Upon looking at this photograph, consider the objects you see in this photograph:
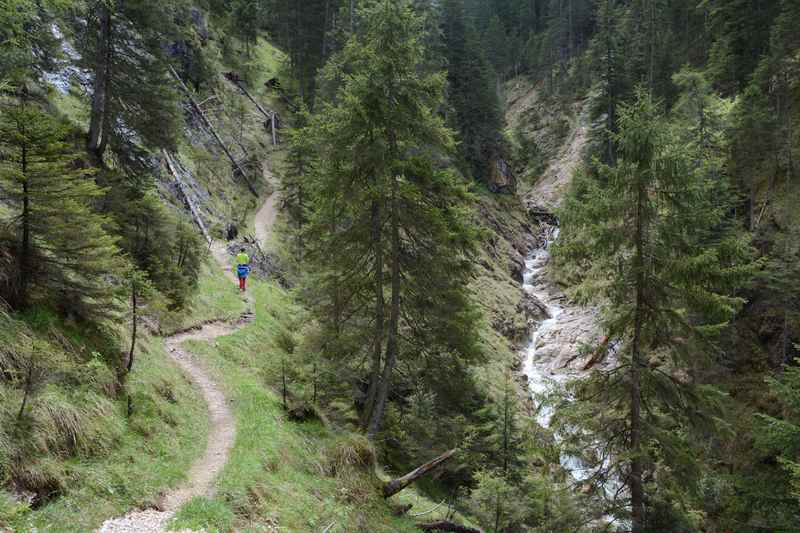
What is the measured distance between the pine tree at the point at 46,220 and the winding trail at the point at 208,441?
13.6 feet

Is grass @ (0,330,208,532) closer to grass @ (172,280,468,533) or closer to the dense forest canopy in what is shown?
the dense forest canopy

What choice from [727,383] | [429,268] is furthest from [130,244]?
[727,383]

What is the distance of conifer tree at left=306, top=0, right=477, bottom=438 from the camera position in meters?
13.7

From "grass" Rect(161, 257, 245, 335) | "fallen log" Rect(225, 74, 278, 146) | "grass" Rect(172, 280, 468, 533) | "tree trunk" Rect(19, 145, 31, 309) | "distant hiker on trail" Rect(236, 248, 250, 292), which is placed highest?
"fallen log" Rect(225, 74, 278, 146)

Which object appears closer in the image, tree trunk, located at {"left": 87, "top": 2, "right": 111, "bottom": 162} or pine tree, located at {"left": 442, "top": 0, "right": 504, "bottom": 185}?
tree trunk, located at {"left": 87, "top": 2, "right": 111, "bottom": 162}

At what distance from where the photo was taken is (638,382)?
36.3 ft

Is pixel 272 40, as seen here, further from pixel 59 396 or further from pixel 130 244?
pixel 59 396

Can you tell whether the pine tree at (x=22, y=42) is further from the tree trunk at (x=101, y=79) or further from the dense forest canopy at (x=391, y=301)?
the tree trunk at (x=101, y=79)

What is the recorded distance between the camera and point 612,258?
36.8ft

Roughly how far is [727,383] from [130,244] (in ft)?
87.2

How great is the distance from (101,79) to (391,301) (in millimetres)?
13265

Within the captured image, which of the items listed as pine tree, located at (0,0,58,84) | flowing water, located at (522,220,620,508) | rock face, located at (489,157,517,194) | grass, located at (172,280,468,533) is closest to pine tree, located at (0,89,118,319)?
pine tree, located at (0,0,58,84)

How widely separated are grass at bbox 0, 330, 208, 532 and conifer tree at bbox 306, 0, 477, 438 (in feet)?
15.3

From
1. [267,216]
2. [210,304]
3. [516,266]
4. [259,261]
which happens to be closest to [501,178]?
[516,266]
